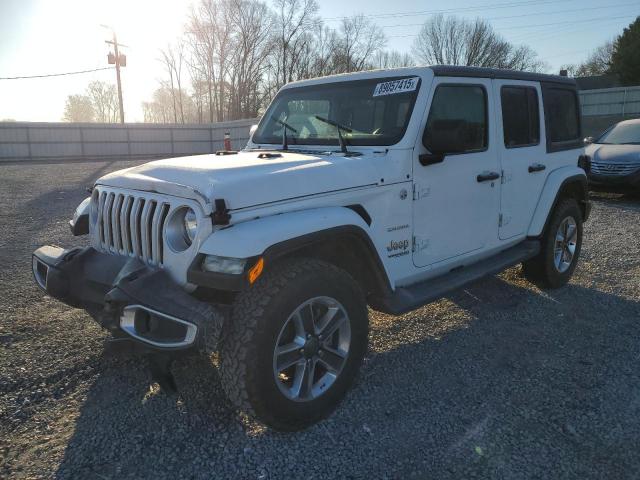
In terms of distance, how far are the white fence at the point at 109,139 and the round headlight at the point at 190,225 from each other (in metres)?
23.1

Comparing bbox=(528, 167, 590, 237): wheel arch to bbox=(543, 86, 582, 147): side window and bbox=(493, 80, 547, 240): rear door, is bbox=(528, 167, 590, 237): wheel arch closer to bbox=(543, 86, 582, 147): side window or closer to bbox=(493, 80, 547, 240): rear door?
bbox=(493, 80, 547, 240): rear door

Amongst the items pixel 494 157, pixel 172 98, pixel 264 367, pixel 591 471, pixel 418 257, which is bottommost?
pixel 591 471

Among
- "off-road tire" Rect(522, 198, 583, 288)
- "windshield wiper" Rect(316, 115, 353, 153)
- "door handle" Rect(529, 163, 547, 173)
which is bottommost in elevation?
"off-road tire" Rect(522, 198, 583, 288)

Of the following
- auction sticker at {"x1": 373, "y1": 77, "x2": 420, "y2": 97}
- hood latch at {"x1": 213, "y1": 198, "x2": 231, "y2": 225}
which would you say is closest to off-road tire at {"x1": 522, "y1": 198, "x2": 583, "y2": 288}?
auction sticker at {"x1": 373, "y1": 77, "x2": 420, "y2": 97}

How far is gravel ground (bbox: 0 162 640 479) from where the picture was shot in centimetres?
255

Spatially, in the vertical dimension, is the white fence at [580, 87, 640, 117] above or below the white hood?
above

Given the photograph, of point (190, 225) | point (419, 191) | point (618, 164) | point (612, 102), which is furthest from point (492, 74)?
point (612, 102)

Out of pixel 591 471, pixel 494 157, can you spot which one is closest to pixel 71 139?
pixel 494 157

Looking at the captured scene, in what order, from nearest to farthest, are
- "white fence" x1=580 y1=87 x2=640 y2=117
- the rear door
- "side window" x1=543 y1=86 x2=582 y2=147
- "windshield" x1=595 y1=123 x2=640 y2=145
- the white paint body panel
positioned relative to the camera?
the white paint body panel, the rear door, "side window" x1=543 y1=86 x2=582 y2=147, "windshield" x1=595 y1=123 x2=640 y2=145, "white fence" x1=580 y1=87 x2=640 y2=117

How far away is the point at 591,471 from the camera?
2.50m

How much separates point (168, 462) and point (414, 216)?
2124 millimetres

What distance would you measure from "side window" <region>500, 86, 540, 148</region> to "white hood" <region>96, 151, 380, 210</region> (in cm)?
172

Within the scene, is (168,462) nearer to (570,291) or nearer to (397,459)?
(397,459)

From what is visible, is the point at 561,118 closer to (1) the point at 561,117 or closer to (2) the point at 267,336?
(1) the point at 561,117
